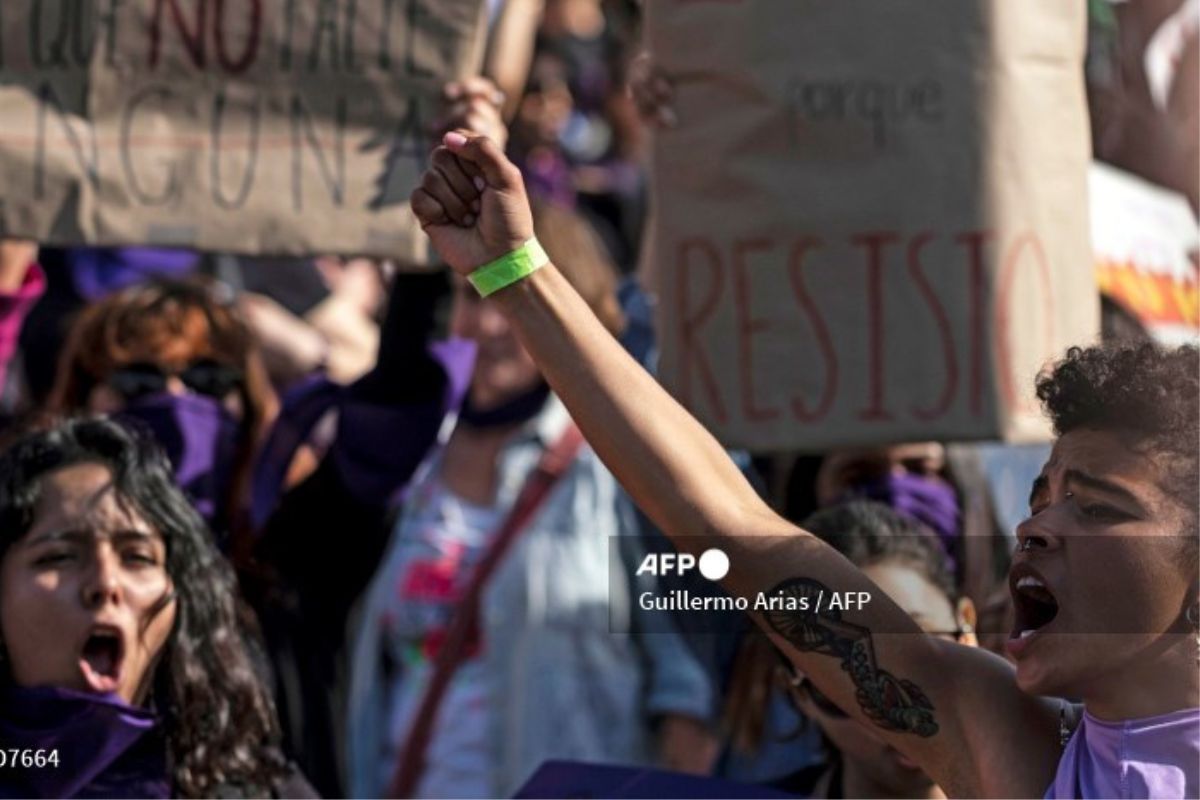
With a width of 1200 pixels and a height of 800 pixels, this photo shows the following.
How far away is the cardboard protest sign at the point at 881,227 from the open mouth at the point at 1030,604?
82 centimetres

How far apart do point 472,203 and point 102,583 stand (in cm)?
83

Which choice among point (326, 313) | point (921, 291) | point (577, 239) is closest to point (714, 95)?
point (921, 291)

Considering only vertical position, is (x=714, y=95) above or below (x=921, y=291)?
above

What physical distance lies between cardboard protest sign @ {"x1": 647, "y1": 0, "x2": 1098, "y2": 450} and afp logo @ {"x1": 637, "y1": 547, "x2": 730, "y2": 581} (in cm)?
42

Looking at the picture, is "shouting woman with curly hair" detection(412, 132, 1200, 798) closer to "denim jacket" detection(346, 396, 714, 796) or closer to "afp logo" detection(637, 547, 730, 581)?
"afp logo" detection(637, 547, 730, 581)

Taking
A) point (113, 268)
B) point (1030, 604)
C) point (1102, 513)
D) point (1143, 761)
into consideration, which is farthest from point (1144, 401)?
point (113, 268)

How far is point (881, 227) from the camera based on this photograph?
3.26 m

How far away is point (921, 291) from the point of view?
323 centimetres

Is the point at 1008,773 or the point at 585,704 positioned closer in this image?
the point at 1008,773

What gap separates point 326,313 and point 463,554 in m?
1.17

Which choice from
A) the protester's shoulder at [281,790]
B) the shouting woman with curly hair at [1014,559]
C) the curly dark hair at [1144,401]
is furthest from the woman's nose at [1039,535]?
the protester's shoulder at [281,790]

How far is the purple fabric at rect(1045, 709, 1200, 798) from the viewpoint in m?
2.27

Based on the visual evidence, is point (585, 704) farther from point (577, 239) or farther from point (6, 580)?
point (6, 580)

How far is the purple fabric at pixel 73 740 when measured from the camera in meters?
2.91
